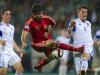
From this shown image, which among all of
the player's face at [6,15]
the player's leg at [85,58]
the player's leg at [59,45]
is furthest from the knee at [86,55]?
the player's face at [6,15]

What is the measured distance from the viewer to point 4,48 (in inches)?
645

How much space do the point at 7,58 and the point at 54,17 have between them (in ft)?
30.5

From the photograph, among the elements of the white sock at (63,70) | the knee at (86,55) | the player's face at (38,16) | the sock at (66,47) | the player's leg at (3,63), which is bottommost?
the white sock at (63,70)

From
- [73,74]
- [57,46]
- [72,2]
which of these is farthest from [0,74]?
[72,2]

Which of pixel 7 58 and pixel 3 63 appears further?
pixel 7 58

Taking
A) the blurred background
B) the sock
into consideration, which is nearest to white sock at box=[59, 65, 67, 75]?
the blurred background

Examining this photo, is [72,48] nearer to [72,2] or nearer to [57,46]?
[57,46]

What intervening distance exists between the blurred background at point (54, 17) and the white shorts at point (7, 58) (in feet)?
19.7

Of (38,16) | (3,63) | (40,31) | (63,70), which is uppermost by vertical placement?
(38,16)

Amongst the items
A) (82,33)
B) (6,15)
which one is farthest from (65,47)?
(6,15)

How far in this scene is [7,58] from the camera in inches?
642

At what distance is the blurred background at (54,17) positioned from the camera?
23.5 meters

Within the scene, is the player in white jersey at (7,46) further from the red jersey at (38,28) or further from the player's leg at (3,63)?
the red jersey at (38,28)

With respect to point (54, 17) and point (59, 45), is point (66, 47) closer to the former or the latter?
point (59, 45)
